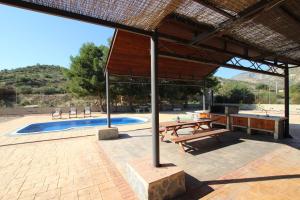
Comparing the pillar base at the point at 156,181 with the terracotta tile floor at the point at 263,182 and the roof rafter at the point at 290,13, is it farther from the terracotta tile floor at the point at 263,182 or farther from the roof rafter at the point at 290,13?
the roof rafter at the point at 290,13

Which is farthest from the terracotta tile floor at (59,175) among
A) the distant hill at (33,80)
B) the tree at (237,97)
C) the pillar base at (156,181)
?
the distant hill at (33,80)

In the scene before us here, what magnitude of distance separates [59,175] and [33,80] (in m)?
40.2

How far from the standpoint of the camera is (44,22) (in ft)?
26.7

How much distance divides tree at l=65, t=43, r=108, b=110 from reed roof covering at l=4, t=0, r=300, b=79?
50.1 feet

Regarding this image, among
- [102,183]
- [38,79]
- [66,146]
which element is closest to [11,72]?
[38,79]

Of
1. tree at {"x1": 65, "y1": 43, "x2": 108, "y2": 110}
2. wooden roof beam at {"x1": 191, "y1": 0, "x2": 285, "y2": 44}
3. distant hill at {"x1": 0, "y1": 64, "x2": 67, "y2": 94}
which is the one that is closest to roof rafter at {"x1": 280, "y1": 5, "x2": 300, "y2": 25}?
wooden roof beam at {"x1": 191, "y1": 0, "x2": 285, "y2": 44}

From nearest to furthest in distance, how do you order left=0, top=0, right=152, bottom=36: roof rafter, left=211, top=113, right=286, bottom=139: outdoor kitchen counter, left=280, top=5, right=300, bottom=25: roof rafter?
left=0, top=0, right=152, bottom=36: roof rafter < left=280, top=5, right=300, bottom=25: roof rafter < left=211, top=113, right=286, bottom=139: outdoor kitchen counter

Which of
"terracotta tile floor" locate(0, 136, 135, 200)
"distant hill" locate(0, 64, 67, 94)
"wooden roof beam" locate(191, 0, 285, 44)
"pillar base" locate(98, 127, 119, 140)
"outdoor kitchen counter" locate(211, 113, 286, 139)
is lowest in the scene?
"terracotta tile floor" locate(0, 136, 135, 200)

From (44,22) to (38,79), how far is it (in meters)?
34.9

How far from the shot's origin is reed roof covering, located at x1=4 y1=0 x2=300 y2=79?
241 centimetres

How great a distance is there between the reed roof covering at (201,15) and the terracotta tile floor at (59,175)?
2885 mm

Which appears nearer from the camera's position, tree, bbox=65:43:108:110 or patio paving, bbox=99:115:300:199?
patio paving, bbox=99:115:300:199

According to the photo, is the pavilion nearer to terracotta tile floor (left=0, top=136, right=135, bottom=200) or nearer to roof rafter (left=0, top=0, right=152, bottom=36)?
roof rafter (left=0, top=0, right=152, bottom=36)

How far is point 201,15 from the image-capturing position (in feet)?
10.8
